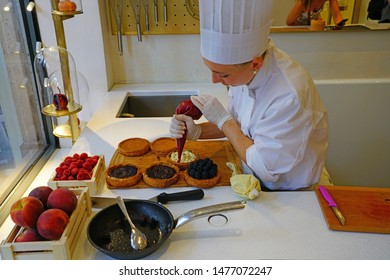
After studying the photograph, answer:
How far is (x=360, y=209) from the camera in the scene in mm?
890

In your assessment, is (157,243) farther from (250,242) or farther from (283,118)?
(283,118)

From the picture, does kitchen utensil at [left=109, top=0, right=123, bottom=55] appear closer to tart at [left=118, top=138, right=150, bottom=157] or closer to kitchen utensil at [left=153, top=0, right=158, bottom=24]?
kitchen utensil at [left=153, top=0, right=158, bottom=24]

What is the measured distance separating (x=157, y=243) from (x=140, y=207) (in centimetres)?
15

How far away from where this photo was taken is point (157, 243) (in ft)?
2.47

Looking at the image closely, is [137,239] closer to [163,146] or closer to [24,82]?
[163,146]

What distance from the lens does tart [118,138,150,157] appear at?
3.81ft

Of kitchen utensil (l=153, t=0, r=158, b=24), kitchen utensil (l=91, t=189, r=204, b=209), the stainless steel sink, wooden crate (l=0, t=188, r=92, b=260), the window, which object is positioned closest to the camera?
wooden crate (l=0, t=188, r=92, b=260)

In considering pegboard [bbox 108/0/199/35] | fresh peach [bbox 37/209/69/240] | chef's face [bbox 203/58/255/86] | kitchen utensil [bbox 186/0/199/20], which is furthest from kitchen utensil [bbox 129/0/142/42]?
fresh peach [bbox 37/209/69/240]

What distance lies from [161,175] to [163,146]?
0.22 m

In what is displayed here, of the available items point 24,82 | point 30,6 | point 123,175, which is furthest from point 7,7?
point 123,175

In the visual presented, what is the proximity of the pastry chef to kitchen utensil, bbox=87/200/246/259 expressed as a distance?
206 millimetres

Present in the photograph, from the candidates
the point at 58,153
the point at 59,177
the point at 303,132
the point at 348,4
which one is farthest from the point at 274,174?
the point at 348,4

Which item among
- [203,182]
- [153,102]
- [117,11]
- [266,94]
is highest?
[117,11]

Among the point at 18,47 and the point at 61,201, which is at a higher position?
the point at 18,47
